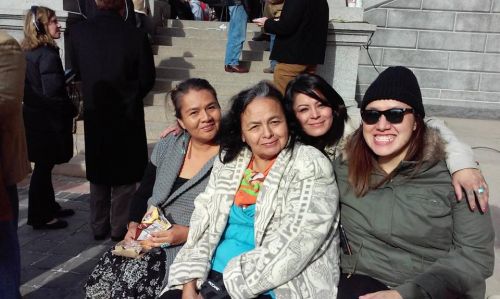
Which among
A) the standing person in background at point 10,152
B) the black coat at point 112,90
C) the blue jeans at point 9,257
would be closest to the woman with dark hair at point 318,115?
the standing person in background at point 10,152

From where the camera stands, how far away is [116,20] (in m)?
4.12

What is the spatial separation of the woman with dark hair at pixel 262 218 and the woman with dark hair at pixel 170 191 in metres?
0.19

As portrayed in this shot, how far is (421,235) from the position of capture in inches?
90.6

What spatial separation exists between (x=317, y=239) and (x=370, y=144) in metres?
0.54

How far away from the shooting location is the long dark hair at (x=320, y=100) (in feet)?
9.18

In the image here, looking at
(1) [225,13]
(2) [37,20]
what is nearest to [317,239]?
(2) [37,20]

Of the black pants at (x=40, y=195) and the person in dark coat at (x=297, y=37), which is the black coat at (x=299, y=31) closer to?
the person in dark coat at (x=297, y=37)

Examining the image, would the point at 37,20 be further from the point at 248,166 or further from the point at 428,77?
the point at 428,77

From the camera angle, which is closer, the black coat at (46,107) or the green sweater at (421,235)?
the green sweater at (421,235)

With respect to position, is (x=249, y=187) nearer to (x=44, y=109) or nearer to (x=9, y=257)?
(x=9, y=257)

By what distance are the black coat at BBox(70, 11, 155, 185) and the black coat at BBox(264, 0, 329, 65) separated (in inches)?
68.3

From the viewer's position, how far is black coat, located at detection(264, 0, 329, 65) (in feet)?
17.5

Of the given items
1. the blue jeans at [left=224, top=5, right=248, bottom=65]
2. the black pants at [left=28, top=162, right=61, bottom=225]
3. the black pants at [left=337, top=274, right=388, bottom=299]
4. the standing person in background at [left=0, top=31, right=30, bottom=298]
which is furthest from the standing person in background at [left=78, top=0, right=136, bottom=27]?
the black pants at [left=337, top=274, right=388, bottom=299]

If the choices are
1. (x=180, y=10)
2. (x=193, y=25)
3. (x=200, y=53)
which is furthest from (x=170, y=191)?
→ (x=180, y=10)
